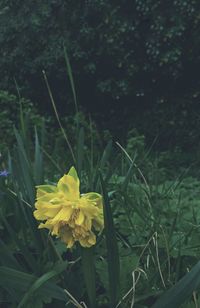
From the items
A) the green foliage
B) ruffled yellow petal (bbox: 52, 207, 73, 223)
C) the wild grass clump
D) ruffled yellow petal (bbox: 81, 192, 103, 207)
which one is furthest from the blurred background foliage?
ruffled yellow petal (bbox: 52, 207, 73, 223)

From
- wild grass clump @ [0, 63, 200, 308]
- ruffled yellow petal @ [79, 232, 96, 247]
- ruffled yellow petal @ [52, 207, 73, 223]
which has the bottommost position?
wild grass clump @ [0, 63, 200, 308]

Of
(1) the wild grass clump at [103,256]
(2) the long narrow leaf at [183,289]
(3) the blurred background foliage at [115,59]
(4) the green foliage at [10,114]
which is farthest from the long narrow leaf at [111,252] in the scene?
(3) the blurred background foliage at [115,59]

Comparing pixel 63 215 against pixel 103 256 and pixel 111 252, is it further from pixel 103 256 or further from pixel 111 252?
pixel 103 256

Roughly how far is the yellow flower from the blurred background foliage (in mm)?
7440

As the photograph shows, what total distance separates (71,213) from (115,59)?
8.39 meters

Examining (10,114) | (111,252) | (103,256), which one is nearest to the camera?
(111,252)

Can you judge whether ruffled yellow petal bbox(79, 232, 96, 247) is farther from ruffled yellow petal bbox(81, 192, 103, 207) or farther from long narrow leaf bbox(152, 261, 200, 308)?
long narrow leaf bbox(152, 261, 200, 308)

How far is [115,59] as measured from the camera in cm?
988

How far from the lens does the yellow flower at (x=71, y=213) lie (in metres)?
1.63

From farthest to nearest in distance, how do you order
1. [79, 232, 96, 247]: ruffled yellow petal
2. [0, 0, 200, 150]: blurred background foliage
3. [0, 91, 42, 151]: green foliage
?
1. [0, 0, 200, 150]: blurred background foliage
2. [0, 91, 42, 151]: green foliage
3. [79, 232, 96, 247]: ruffled yellow petal

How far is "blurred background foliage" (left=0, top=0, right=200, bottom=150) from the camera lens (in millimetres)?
9266

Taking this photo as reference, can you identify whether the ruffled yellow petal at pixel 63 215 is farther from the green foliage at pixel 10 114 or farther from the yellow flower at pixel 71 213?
the green foliage at pixel 10 114

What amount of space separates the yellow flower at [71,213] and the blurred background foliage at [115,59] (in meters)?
7.44

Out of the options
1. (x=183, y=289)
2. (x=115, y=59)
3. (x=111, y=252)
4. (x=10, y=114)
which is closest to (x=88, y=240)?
(x=111, y=252)
